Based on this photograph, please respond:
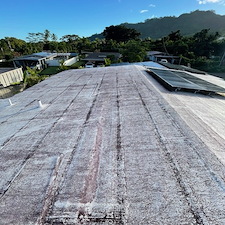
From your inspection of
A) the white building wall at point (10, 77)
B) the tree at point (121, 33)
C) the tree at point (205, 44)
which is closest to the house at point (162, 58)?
the tree at point (205, 44)

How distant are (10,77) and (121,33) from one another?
5096 cm

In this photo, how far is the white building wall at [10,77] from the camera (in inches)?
691

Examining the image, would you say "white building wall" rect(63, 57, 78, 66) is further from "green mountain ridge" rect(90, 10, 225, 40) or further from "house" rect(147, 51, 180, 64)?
"green mountain ridge" rect(90, 10, 225, 40)

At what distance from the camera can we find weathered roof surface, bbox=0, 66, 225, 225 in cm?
148

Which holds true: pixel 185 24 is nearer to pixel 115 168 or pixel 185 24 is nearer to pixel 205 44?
pixel 205 44

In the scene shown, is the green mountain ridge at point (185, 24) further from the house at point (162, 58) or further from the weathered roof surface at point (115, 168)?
the weathered roof surface at point (115, 168)

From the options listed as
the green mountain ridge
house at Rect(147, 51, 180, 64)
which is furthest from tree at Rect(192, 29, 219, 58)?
the green mountain ridge

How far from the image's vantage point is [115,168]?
79.9 inches

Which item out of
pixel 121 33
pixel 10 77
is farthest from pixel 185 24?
pixel 10 77

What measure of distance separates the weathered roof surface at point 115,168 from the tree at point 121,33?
206 ft

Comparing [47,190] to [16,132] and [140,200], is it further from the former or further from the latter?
[16,132]

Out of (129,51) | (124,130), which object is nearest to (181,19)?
(129,51)

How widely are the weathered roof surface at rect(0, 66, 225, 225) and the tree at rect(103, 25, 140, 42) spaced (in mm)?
62784

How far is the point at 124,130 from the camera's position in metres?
2.93
